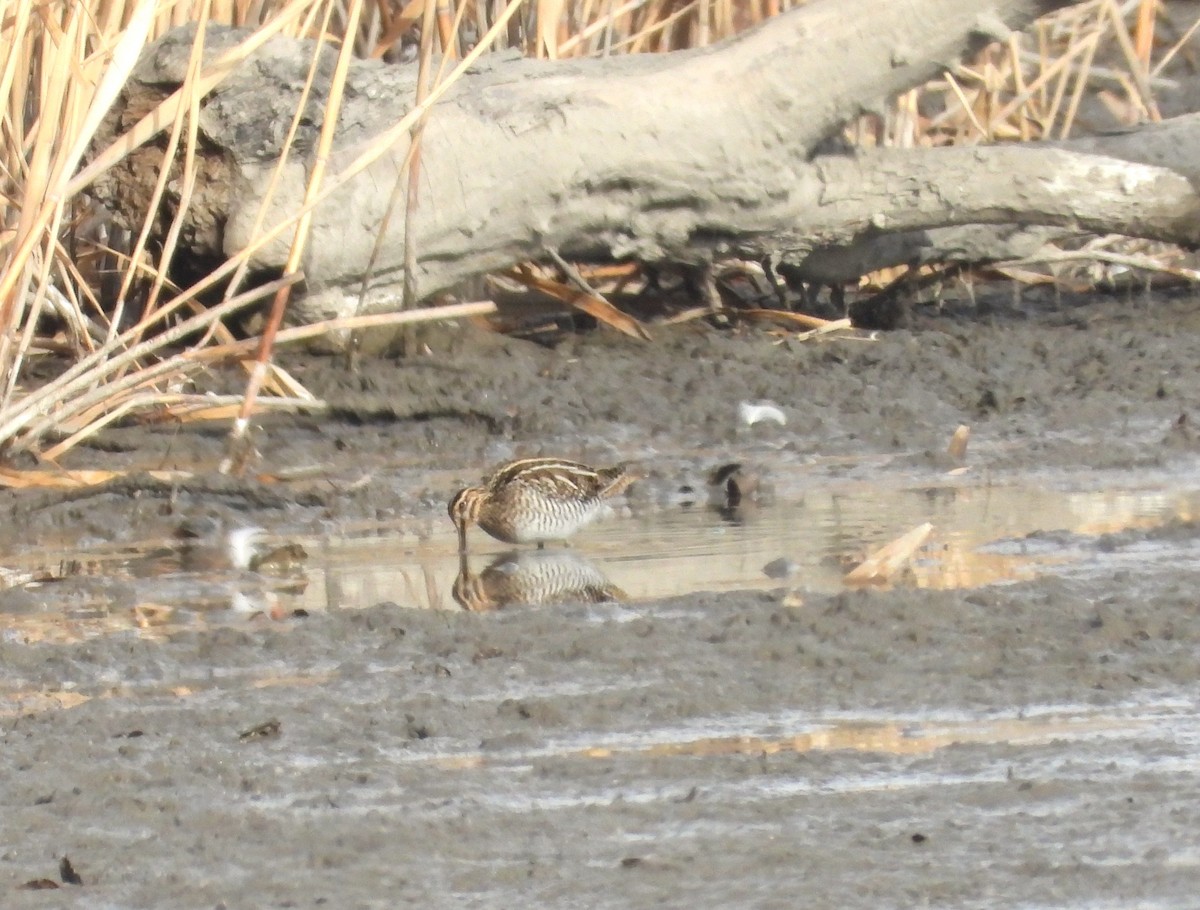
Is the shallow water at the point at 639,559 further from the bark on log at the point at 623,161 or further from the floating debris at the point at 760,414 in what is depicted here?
the bark on log at the point at 623,161

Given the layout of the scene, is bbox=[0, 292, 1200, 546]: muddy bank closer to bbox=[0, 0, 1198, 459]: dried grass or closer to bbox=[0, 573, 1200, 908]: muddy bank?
bbox=[0, 0, 1198, 459]: dried grass

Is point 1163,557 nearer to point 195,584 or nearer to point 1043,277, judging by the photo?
point 195,584

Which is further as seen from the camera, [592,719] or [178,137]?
[178,137]

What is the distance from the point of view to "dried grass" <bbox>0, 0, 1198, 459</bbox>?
6.29 m

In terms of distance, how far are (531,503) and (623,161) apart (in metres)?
2.38

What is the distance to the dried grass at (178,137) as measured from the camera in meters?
6.29

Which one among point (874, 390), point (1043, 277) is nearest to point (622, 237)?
point (874, 390)

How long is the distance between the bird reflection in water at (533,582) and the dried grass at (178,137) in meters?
1.21

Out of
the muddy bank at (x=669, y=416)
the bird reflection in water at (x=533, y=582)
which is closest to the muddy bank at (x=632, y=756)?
the bird reflection in water at (x=533, y=582)

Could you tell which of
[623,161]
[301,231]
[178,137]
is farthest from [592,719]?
[623,161]

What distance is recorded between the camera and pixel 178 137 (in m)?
7.27

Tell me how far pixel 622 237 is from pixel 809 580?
344 centimetres

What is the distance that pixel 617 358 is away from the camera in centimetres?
920

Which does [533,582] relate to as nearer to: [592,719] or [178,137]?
[592,719]
